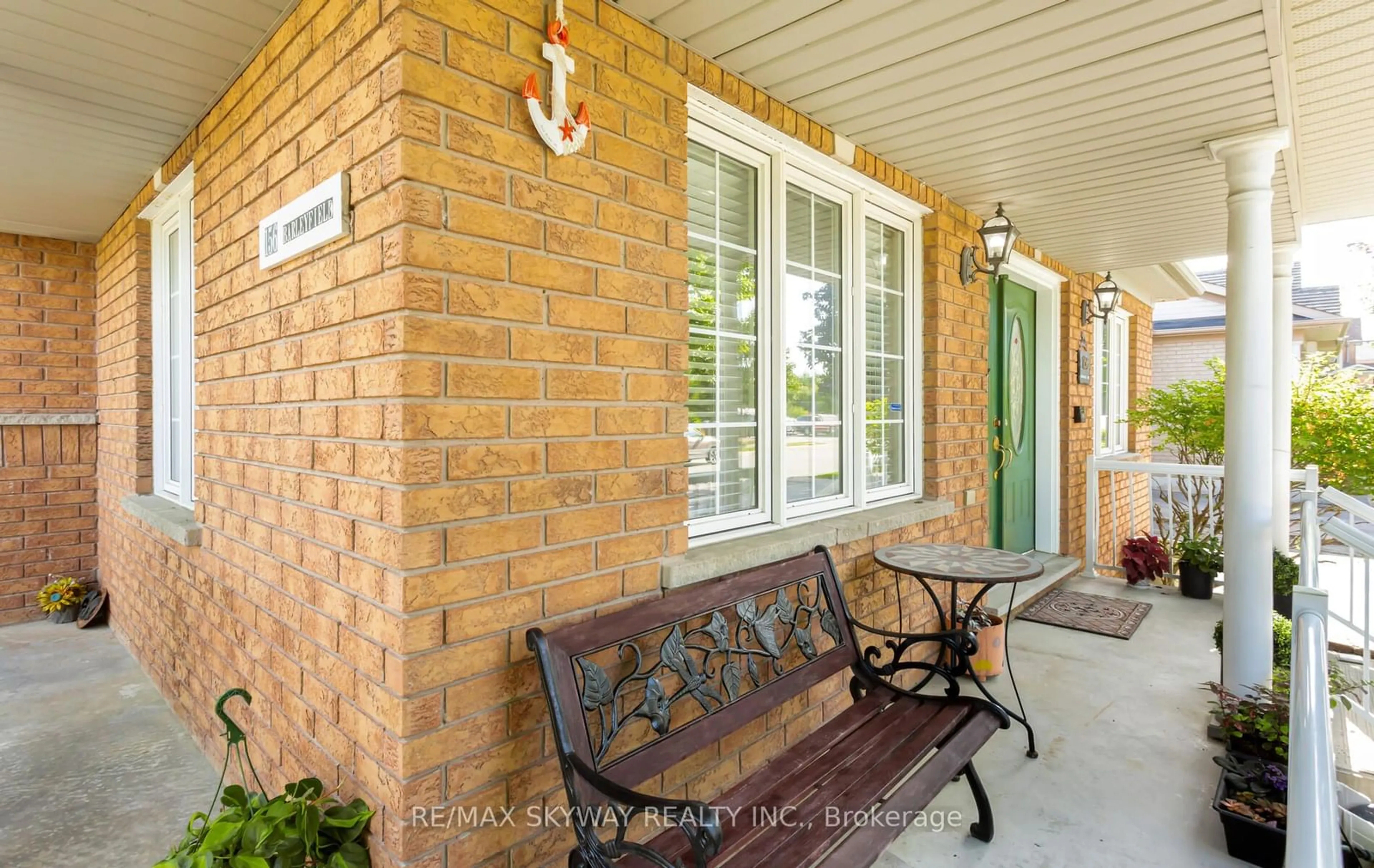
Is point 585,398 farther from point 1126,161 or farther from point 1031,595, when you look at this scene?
point 1031,595

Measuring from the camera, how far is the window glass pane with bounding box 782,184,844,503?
287 centimetres

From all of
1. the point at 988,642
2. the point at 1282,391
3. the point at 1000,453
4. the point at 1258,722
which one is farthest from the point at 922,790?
the point at 1282,391

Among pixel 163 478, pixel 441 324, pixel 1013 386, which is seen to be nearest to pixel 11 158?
pixel 163 478

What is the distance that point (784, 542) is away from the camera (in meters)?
2.51

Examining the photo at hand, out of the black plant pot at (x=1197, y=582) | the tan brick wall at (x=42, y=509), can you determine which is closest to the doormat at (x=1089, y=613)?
the black plant pot at (x=1197, y=582)

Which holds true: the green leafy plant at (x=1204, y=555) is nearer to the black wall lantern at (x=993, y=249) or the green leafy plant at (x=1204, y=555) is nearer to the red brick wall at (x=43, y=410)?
the black wall lantern at (x=993, y=249)

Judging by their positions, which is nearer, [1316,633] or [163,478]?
[1316,633]

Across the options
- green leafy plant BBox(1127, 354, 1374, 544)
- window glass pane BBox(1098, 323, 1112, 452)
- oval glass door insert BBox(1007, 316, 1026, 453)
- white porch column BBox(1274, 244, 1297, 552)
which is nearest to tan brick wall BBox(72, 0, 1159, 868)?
oval glass door insert BBox(1007, 316, 1026, 453)

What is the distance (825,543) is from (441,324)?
5.72ft

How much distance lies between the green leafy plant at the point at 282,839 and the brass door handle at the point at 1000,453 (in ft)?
14.7

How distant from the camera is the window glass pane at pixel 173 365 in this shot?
3.55 meters

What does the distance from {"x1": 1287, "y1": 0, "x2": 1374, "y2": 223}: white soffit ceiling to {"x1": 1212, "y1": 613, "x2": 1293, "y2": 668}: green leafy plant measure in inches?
88.7

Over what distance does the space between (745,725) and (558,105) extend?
1.83 meters

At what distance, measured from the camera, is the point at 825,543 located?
272 cm
